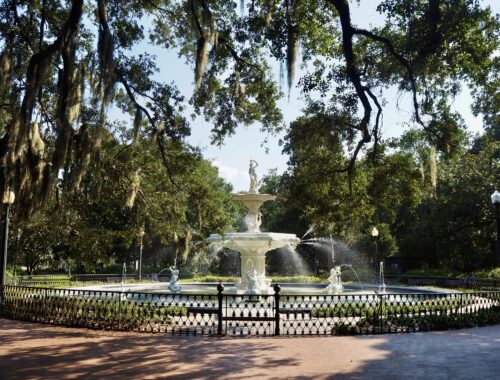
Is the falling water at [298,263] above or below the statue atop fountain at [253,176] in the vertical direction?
below

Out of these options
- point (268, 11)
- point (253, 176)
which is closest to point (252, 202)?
point (253, 176)

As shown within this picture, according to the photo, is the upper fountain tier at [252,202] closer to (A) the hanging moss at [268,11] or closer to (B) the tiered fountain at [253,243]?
(B) the tiered fountain at [253,243]

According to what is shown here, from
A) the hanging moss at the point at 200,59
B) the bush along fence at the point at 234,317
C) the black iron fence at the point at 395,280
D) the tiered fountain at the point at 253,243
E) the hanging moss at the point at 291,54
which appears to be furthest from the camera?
the black iron fence at the point at 395,280

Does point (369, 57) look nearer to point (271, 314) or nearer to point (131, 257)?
point (271, 314)

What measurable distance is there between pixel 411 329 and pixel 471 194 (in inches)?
957

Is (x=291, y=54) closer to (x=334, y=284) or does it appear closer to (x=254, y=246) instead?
(x=254, y=246)

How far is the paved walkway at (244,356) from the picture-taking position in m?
7.16

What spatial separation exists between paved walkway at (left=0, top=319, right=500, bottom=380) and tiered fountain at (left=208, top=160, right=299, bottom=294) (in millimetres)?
7208

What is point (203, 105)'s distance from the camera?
603 inches

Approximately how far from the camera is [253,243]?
1814 cm

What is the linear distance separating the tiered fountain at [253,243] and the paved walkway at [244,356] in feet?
23.6

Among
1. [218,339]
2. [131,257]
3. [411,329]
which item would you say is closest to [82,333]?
[218,339]

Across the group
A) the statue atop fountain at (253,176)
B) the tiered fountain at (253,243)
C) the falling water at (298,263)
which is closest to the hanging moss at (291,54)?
the tiered fountain at (253,243)

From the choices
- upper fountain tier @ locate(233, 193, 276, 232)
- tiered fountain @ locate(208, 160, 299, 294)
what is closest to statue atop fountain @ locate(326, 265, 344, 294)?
tiered fountain @ locate(208, 160, 299, 294)
